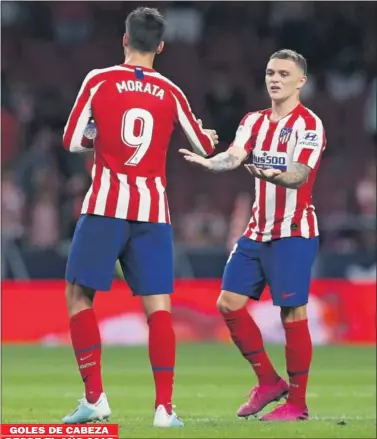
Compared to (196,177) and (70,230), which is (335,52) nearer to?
(196,177)

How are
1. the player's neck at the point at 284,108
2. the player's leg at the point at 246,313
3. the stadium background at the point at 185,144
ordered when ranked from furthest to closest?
the stadium background at the point at 185,144, the player's leg at the point at 246,313, the player's neck at the point at 284,108

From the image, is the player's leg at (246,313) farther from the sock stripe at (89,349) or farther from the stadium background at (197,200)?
the stadium background at (197,200)

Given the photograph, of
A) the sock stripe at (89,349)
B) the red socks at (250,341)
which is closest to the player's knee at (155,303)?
the sock stripe at (89,349)

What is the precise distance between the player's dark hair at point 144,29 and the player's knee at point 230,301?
182cm

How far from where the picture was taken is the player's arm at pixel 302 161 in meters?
8.31

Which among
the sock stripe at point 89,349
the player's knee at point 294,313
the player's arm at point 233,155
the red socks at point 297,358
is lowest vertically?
the red socks at point 297,358

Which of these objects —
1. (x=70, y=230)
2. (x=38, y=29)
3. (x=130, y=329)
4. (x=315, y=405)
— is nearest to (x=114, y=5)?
(x=38, y=29)

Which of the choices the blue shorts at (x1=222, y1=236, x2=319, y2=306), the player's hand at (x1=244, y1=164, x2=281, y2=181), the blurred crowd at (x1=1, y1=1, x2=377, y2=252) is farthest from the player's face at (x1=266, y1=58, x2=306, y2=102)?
the blurred crowd at (x1=1, y1=1, x2=377, y2=252)

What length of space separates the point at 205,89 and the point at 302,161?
14.6m

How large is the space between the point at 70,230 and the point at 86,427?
1163 centimetres

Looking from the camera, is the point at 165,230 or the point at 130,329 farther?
the point at 130,329

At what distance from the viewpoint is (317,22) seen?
22938 millimetres

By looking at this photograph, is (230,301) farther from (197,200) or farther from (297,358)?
(197,200)

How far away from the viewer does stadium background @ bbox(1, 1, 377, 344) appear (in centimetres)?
1784
